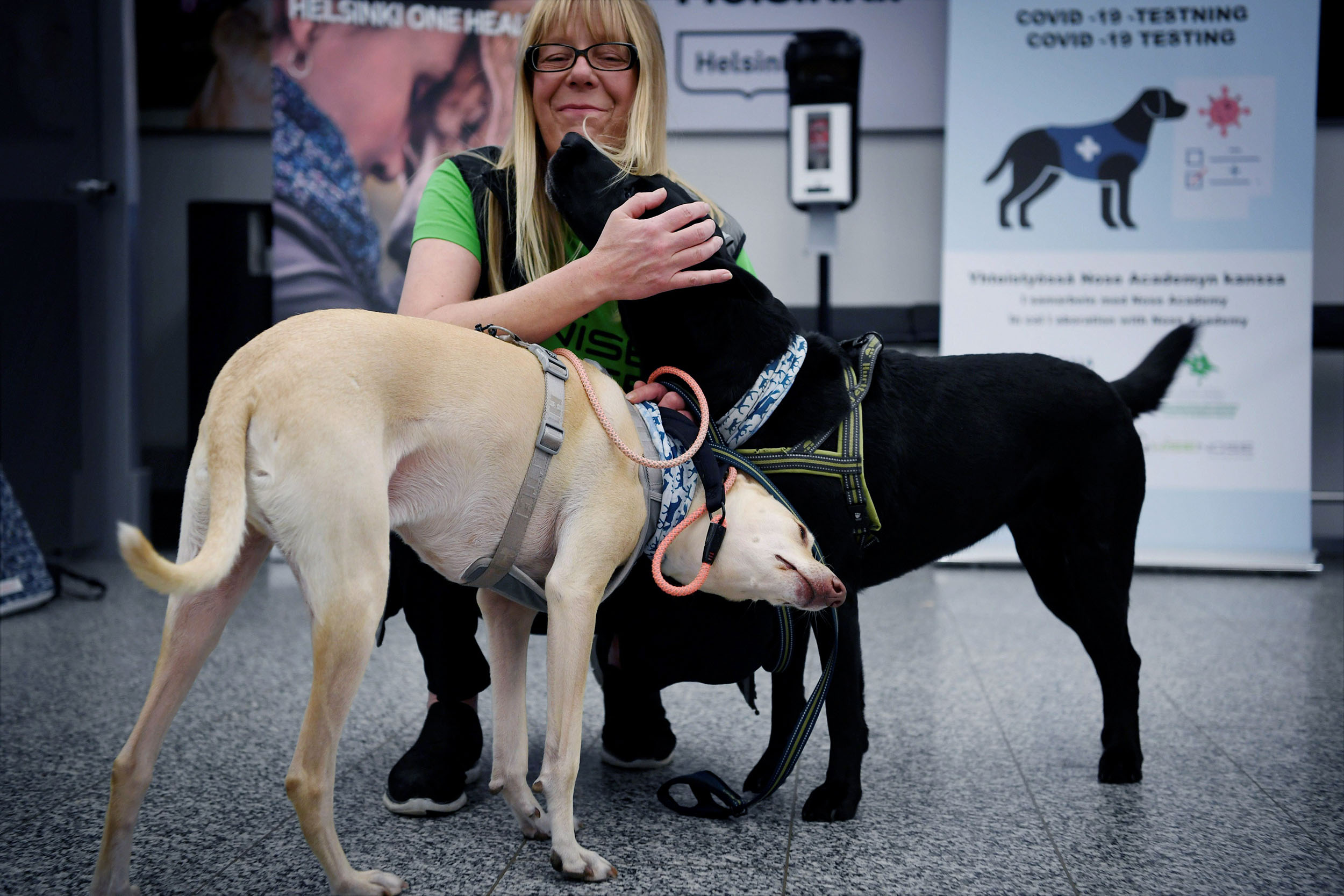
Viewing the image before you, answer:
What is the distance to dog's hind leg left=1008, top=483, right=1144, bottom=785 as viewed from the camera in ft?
4.63

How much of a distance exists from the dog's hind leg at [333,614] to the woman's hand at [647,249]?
0.43 m

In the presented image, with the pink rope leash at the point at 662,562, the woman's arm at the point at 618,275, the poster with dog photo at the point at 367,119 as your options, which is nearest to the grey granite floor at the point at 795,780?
the pink rope leash at the point at 662,562

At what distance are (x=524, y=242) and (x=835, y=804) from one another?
0.93 meters

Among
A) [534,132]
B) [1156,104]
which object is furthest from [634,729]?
[1156,104]

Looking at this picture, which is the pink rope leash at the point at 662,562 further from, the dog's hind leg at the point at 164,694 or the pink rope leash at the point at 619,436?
the dog's hind leg at the point at 164,694

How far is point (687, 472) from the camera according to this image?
1163 mm

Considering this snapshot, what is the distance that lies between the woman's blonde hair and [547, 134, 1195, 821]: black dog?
0.54 feet

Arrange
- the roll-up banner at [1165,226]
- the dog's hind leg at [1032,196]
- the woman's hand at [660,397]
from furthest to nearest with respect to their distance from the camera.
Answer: the dog's hind leg at [1032,196] → the roll-up banner at [1165,226] → the woman's hand at [660,397]

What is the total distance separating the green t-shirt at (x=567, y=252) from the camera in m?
1.42

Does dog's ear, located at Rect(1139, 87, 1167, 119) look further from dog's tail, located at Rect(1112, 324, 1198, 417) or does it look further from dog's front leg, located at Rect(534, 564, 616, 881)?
dog's front leg, located at Rect(534, 564, 616, 881)

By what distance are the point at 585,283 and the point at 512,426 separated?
0.85 feet

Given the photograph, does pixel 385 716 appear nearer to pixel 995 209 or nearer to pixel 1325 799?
pixel 1325 799

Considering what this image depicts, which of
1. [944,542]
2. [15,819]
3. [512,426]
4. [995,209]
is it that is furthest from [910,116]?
[15,819]

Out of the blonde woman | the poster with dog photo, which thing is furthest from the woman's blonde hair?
the poster with dog photo
